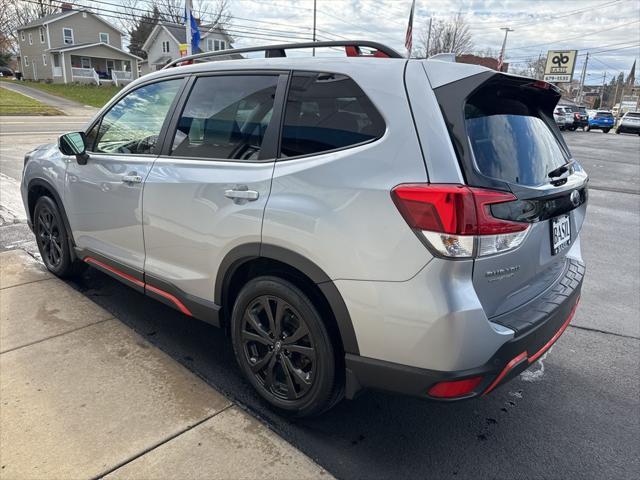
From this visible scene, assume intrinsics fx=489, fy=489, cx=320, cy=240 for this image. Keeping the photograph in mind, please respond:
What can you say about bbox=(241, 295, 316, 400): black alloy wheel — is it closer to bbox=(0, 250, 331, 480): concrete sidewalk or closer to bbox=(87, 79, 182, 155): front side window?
bbox=(0, 250, 331, 480): concrete sidewalk

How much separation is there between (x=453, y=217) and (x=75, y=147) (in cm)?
301

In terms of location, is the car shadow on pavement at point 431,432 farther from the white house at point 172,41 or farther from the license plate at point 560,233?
the white house at point 172,41

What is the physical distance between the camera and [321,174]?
7.38ft

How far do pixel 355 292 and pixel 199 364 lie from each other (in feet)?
5.14

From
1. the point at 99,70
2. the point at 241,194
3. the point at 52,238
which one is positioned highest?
the point at 99,70

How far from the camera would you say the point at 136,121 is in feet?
11.4

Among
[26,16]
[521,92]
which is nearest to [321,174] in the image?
[521,92]

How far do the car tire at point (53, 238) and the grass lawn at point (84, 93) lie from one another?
103 ft

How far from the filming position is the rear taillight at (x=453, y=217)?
75.7 inches

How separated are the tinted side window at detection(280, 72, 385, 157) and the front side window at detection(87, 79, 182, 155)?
1.10 metres

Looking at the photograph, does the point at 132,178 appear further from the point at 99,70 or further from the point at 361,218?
the point at 99,70

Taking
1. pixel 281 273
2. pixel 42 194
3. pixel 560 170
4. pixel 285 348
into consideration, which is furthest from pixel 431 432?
pixel 42 194

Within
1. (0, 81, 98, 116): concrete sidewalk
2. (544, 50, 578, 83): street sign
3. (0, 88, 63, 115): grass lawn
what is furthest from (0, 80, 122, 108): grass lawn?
(544, 50, 578, 83): street sign

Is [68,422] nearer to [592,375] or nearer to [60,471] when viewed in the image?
[60,471]
